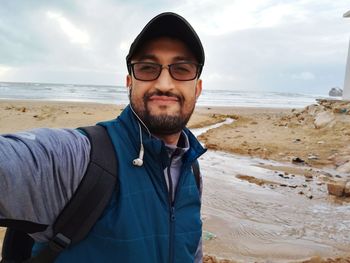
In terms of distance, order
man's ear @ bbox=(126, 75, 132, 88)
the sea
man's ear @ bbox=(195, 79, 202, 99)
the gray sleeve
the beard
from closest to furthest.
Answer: the gray sleeve
the beard
man's ear @ bbox=(126, 75, 132, 88)
man's ear @ bbox=(195, 79, 202, 99)
the sea

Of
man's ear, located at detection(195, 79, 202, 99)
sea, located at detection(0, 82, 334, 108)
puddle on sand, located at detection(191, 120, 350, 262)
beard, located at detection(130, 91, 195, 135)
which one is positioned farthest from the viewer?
sea, located at detection(0, 82, 334, 108)

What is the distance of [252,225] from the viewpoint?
14.1ft

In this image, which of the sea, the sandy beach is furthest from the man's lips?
the sea

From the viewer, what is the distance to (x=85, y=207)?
1197 millimetres

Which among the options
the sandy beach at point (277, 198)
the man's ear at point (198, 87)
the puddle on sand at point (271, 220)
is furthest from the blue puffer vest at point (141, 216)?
the puddle on sand at point (271, 220)

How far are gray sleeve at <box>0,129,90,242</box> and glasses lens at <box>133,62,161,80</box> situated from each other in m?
0.54

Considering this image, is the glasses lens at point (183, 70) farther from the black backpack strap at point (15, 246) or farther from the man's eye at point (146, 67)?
the black backpack strap at point (15, 246)

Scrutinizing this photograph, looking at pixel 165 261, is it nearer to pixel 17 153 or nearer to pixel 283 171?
pixel 17 153

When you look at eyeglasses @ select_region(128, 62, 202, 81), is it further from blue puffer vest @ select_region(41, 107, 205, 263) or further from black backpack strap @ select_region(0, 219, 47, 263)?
black backpack strap @ select_region(0, 219, 47, 263)

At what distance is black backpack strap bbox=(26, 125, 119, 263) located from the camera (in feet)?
3.85

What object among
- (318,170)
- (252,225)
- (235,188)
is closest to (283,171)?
(318,170)

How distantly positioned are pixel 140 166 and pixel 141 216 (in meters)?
0.20

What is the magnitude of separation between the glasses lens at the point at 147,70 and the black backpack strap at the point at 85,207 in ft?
1.74

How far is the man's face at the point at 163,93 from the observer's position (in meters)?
1.61
